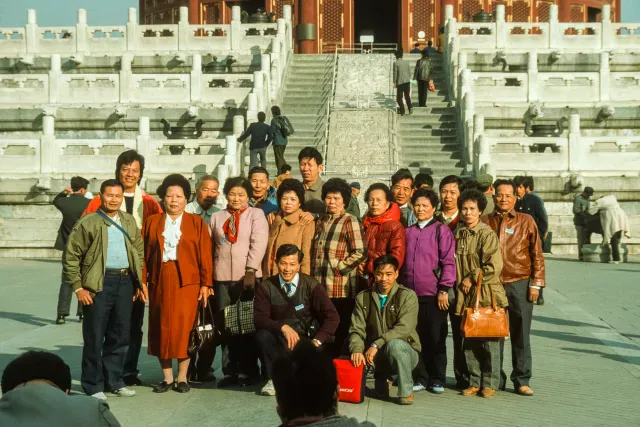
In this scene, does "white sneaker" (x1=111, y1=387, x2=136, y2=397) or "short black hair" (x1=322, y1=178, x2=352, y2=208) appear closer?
"white sneaker" (x1=111, y1=387, x2=136, y2=397)

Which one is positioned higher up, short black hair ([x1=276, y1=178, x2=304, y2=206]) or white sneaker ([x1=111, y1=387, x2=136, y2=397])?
short black hair ([x1=276, y1=178, x2=304, y2=206])

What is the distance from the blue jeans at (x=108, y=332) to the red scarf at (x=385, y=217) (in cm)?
197

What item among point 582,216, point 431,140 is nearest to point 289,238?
point 582,216

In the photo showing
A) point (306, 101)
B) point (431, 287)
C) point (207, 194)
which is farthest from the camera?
point (306, 101)

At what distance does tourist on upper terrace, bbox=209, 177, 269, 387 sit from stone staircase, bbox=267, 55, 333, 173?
42.7ft

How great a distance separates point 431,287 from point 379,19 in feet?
107

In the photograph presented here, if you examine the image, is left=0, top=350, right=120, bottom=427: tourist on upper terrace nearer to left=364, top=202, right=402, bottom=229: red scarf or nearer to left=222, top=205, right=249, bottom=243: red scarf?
left=222, top=205, right=249, bottom=243: red scarf

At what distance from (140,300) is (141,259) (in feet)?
1.24

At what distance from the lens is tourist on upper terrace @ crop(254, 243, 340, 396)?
8656mm

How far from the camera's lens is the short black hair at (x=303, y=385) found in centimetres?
434

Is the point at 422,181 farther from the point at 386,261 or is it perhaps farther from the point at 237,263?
the point at 386,261

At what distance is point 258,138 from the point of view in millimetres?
20859

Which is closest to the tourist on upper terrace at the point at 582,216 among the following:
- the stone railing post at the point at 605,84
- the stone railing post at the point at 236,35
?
the stone railing post at the point at 605,84

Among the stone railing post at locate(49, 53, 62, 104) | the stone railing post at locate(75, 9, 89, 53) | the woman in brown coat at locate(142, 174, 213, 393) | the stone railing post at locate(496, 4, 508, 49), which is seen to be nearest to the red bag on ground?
the woman in brown coat at locate(142, 174, 213, 393)
